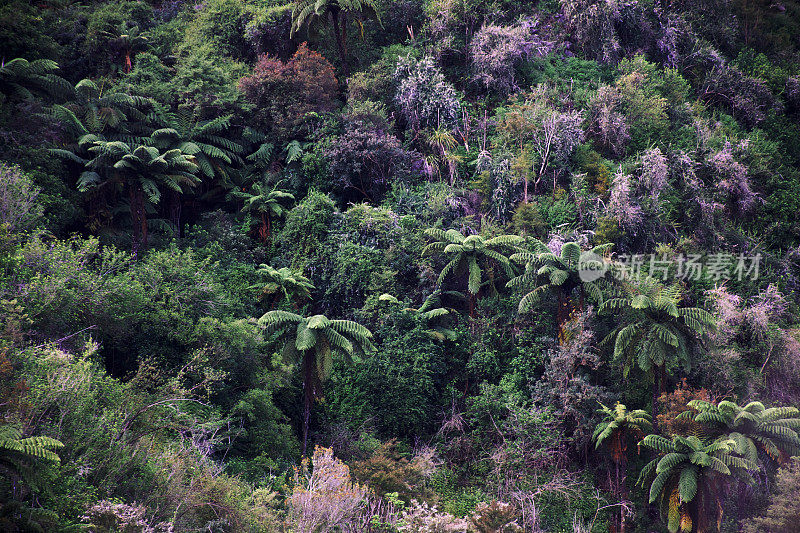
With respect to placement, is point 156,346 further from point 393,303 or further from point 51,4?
point 51,4

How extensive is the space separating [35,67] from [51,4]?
27.3 feet

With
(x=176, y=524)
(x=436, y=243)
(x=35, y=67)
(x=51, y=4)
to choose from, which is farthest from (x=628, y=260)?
(x=51, y=4)

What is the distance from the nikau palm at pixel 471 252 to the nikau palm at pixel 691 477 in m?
7.89

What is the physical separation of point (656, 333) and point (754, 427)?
381 cm

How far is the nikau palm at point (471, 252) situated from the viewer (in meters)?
23.1

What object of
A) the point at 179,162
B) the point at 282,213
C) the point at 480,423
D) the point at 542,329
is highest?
the point at 179,162

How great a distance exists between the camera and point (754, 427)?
18.6 meters

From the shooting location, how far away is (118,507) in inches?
481

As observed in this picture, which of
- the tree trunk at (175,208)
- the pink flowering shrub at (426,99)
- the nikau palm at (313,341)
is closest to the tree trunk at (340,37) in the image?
the pink flowering shrub at (426,99)

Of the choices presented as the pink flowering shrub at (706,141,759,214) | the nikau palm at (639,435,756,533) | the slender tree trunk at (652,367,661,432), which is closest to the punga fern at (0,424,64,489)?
the nikau palm at (639,435,756,533)

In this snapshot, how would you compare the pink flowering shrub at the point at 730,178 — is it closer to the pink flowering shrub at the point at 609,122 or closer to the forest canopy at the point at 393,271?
the forest canopy at the point at 393,271

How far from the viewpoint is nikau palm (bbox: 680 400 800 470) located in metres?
18.1

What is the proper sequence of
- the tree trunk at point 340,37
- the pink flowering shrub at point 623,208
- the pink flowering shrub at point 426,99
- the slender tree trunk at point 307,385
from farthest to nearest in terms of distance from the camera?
the tree trunk at point 340,37, the pink flowering shrub at point 426,99, the pink flowering shrub at point 623,208, the slender tree trunk at point 307,385

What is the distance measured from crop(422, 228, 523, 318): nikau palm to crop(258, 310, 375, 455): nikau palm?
5.27 m
